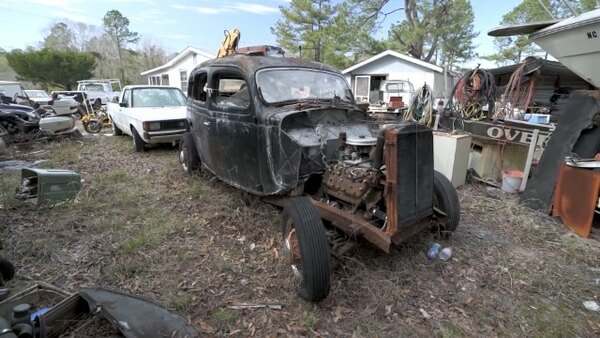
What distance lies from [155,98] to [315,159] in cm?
667

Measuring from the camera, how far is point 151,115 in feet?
25.0

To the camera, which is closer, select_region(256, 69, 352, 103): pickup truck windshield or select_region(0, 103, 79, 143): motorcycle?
select_region(256, 69, 352, 103): pickup truck windshield

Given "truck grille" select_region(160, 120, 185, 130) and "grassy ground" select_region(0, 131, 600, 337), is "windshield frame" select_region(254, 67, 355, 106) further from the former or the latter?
"truck grille" select_region(160, 120, 185, 130)

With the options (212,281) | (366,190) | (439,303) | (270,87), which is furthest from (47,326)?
(270,87)

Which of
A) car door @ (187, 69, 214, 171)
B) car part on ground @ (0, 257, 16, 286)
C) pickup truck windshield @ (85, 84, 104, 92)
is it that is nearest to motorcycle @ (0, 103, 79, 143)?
car door @ (187, 69, 214, 171)

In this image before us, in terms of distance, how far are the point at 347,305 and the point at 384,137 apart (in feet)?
4.61

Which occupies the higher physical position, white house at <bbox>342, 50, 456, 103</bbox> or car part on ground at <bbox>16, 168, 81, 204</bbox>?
white house at <bbox>342, 50, 456, 103</bbox>

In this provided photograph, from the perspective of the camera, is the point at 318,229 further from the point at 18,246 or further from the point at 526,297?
the point at 18,246

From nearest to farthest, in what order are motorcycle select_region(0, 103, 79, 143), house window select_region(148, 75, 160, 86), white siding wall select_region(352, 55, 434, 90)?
motorcycle select_region(0, 103, 79, 143), white siding wall select_region(352, 55, 434, 90), house window select_region(148, 75, 160, 86)

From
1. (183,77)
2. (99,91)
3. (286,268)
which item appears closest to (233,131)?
(286,268)

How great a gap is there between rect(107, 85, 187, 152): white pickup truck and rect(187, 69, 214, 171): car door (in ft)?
6.91

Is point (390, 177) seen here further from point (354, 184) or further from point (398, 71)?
point (398, 71)

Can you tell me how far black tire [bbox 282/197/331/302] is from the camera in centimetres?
260

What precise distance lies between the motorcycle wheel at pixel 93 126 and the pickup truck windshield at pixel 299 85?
9.91 metres
